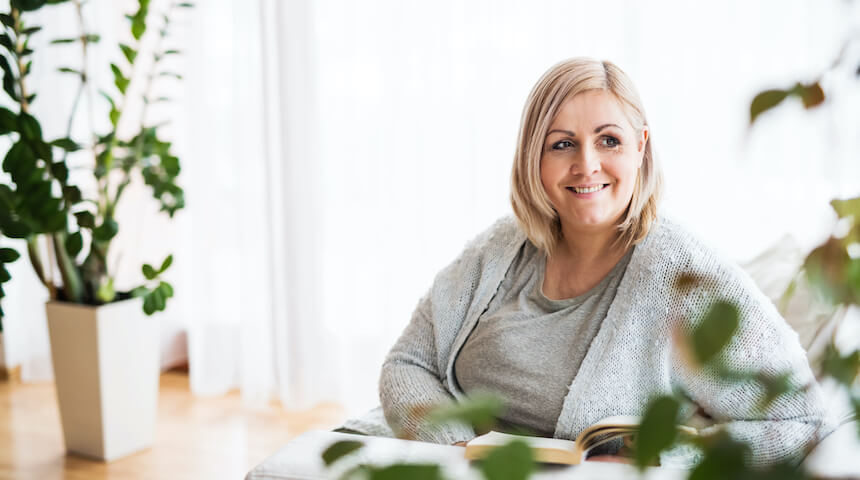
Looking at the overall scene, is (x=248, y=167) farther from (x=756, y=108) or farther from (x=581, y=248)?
(x=756, y=108)

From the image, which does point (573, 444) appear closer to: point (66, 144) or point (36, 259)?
point (66, 144)

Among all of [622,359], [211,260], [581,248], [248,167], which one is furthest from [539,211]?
[211,260]

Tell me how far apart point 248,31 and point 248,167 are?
0.50 m

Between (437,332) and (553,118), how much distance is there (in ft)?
1.59

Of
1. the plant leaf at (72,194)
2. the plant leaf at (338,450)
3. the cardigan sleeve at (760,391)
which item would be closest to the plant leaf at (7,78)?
the plant leaf at (72,194)

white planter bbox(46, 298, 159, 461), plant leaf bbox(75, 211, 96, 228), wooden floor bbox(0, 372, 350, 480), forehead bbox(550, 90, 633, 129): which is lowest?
wooden floor bbox(0, 372, 350, 480)

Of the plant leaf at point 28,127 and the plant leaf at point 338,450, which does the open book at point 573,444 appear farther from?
the plant leaf at point 28,127

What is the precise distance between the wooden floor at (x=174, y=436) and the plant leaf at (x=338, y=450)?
2.07 metres

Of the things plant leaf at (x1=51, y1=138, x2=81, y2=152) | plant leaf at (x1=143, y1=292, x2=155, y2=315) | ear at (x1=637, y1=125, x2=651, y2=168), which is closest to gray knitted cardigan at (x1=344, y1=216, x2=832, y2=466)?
ear at (x1=637, y1=125, x2=651, y2=168)

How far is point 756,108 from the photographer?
0.36 m

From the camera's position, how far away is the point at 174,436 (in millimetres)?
2639

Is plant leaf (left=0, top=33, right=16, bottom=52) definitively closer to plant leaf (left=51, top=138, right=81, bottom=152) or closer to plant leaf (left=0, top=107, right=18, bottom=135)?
plant leaf (left=0, top=107, right=18, bottom=135)

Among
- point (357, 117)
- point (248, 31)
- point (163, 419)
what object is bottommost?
point (163, 419)

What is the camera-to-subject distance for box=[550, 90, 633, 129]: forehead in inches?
53.5
